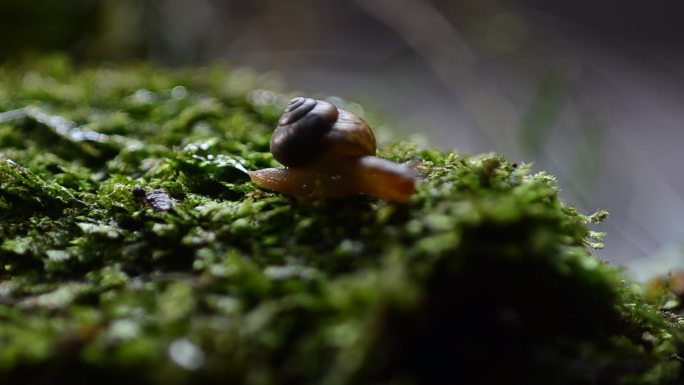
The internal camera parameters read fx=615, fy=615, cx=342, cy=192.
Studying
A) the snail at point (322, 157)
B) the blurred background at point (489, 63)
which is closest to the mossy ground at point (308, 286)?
the snail at point (322, 157)

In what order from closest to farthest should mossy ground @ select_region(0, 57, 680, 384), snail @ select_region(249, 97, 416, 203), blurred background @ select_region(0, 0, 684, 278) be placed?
mossy ground @ select_region(0, 57, 680, 384) → snail @ select_region(249, 97, 416, 203) → blurred background @ select_region(0, 0, 684, 278)

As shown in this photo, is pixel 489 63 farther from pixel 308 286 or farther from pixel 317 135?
pixel 308 286

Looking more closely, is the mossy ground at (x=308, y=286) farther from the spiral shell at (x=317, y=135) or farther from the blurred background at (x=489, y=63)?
the blurred background at (x=489, y=63)

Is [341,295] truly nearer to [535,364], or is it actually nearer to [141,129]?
[535,364]

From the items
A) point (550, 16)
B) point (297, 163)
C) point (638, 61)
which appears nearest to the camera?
point (297, 163)

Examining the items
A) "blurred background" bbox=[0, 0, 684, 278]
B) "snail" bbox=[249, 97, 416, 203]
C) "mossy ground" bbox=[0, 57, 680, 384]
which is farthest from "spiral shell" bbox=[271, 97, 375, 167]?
"blurred background" bbox=[0, 0, 684, 278]

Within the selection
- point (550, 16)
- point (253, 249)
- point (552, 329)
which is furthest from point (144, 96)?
point (550, 16)

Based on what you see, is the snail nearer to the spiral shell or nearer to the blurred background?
the spiral shell
